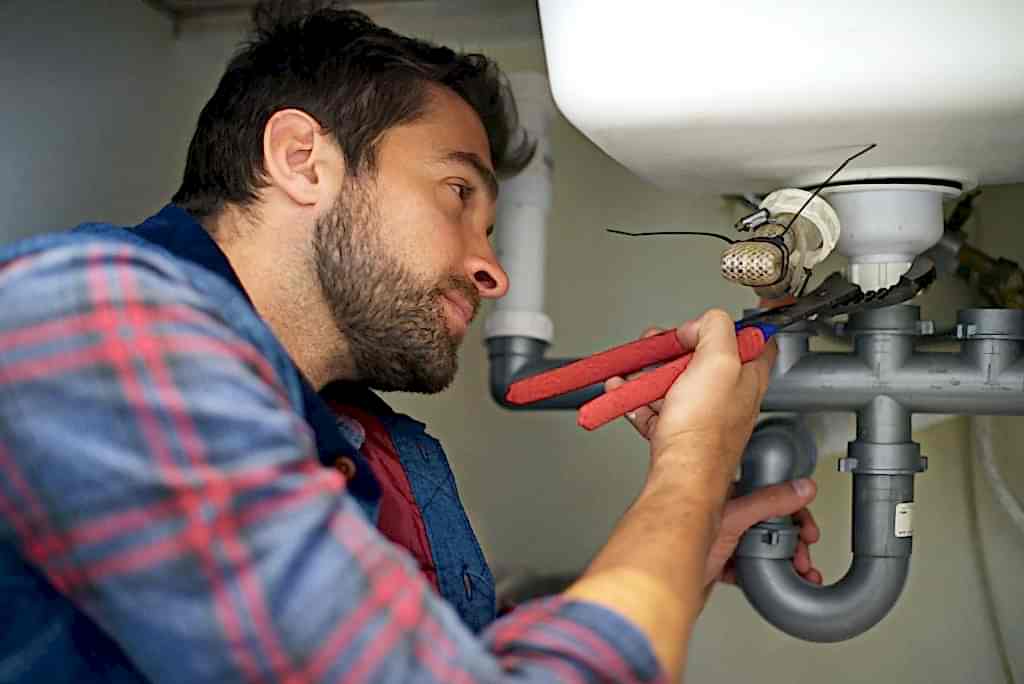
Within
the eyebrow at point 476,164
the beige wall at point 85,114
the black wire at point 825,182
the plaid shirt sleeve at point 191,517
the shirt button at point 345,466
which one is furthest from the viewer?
the beige wall at point 85,114

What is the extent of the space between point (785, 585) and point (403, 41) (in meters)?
0.57

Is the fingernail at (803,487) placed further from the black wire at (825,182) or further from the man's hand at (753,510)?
the black wire at (825,182)

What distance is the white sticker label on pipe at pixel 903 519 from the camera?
3.14ft

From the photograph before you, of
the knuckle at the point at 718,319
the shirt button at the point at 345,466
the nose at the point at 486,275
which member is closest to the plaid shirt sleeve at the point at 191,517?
the shirt button at the point at 345,466

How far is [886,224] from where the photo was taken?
886 mm

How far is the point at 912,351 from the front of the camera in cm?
96

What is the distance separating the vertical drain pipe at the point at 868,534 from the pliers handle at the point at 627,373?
169mm

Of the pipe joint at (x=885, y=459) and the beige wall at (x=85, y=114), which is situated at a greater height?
the beige wall at (x=85, y=114)

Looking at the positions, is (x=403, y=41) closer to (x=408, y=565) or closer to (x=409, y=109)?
(x=409, y=109)

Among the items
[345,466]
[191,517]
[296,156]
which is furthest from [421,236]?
[191,517]

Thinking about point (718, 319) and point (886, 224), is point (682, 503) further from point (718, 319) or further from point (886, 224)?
point (886, 224)

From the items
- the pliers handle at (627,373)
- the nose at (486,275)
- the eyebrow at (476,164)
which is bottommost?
the pliers handle at (627,373)

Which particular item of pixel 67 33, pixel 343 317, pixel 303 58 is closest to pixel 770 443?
pixel 343 317

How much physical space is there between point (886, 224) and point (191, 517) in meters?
0.60
